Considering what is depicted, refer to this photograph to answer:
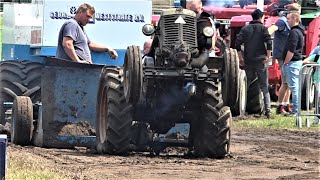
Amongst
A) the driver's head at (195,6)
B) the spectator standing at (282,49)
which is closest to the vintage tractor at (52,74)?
the driver's head at (195,6)

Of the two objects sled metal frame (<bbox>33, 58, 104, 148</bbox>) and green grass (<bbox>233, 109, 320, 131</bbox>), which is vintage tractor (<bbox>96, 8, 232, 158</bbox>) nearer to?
sled metal frame (<bbox>33, 58, 104, 148</bbox>)

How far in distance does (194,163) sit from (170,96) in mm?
918

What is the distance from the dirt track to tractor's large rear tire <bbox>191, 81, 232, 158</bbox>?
191 millimetres

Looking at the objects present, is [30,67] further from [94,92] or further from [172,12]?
[172,12]

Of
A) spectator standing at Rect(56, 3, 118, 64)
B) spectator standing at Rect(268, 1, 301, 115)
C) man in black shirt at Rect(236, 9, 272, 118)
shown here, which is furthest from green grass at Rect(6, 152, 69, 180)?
spectator standing at Rect(268, 1, 301, 115)

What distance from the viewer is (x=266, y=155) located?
12109 millimetres

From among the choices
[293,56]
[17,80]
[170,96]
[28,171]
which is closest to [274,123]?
[293,56]

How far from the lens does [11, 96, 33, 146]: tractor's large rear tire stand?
499 inches

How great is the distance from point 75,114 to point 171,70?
188 centimetres

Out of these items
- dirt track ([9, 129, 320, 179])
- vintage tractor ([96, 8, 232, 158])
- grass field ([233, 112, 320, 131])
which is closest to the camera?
dirt track ([9, 129, 320, 179])

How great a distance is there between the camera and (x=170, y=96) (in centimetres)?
1127

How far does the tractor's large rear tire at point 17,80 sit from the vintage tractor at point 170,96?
2362 millimetres

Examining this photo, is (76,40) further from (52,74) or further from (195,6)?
(195,6)

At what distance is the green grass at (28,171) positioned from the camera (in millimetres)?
8857
